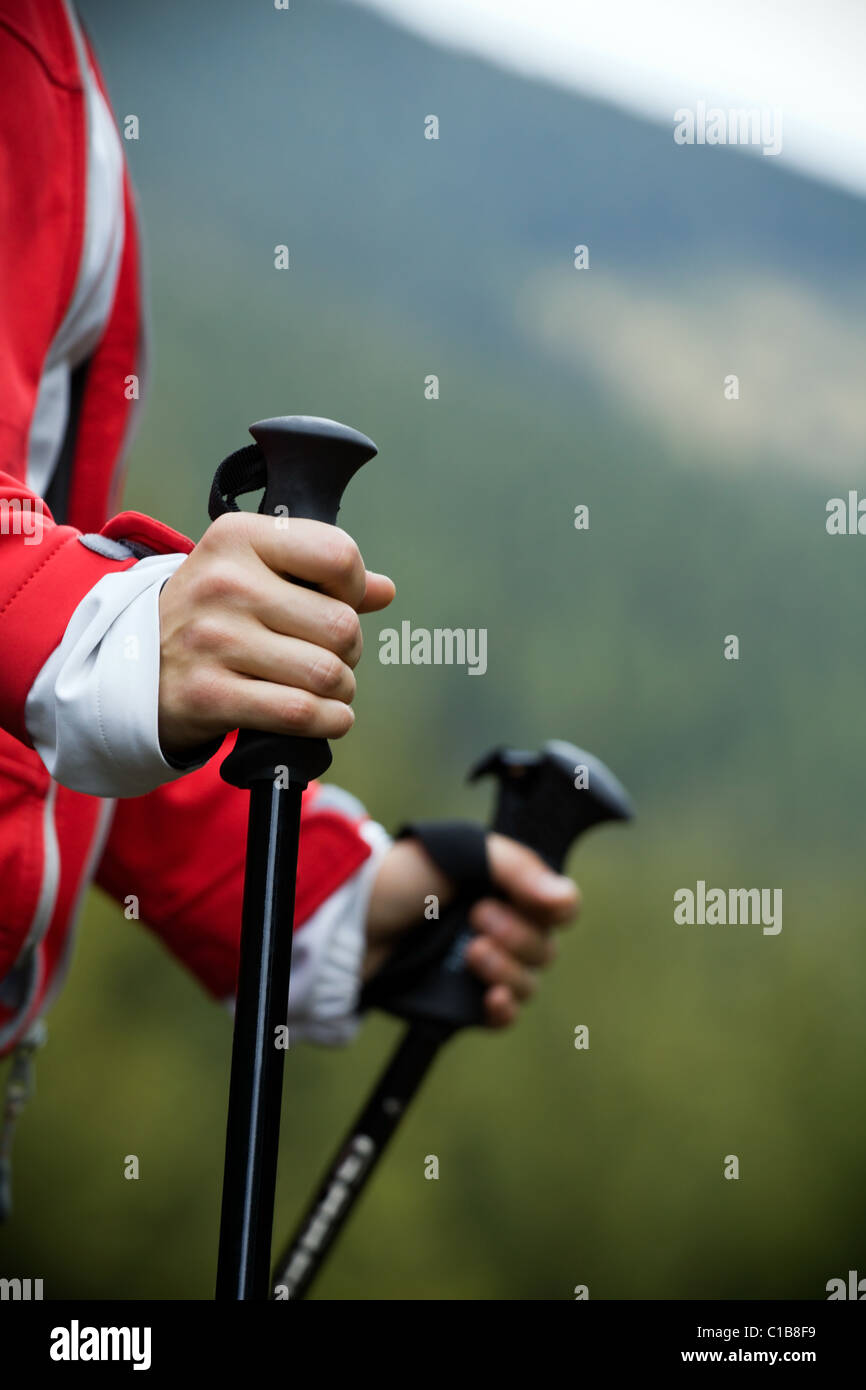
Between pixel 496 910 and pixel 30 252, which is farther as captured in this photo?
pixel 496 910

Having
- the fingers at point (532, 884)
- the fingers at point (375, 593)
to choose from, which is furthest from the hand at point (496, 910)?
the fingers at point (375, 593)

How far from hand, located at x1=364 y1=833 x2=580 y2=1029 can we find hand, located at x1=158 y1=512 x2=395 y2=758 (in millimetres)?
286

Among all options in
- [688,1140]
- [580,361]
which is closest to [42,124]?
[580,361]

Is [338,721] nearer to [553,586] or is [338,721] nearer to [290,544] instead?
[290,544]

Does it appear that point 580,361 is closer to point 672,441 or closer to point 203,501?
point 672,441

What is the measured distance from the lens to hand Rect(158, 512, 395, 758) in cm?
31

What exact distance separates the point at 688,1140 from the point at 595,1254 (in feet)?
0.49

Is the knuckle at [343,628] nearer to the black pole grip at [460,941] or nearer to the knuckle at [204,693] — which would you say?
the knuckle at [204,693]

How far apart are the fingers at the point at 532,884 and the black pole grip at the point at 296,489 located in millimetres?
275

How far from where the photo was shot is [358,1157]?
23.8 inches

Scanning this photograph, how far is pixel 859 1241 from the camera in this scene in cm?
122

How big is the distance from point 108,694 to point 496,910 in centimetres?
33

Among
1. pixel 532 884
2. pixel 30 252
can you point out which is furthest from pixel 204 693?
pixel 532 884

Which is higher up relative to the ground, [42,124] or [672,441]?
[672,441]
